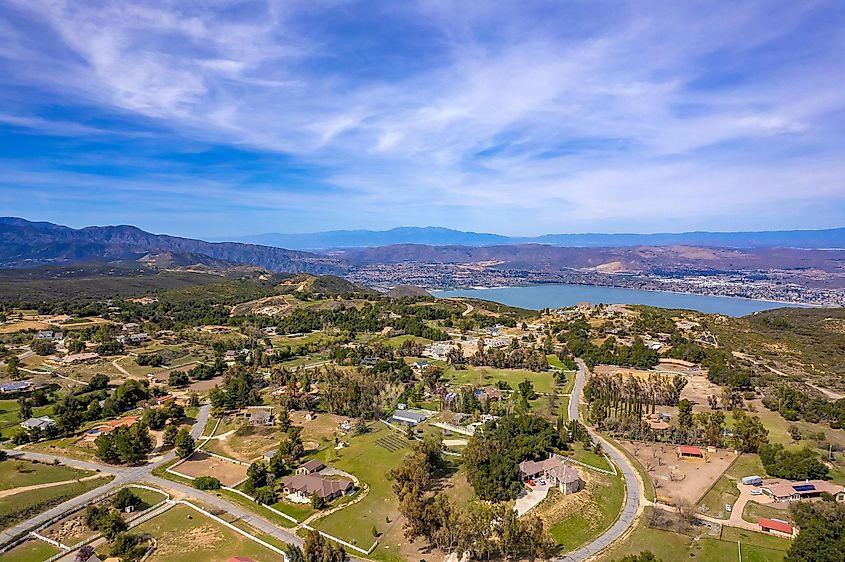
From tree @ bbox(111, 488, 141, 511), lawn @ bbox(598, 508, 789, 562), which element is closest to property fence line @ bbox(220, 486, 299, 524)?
tree @ bbox(111, 488, 141, 511)

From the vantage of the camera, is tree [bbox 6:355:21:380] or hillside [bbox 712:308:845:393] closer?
hillside [bbox 712:308:845:393]

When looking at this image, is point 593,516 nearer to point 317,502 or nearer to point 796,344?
point 317,502

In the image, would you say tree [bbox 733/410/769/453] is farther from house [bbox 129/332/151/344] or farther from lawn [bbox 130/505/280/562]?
house [bbox 129/332/151/344]

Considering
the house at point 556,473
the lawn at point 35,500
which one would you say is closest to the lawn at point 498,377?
the house at point 556,473

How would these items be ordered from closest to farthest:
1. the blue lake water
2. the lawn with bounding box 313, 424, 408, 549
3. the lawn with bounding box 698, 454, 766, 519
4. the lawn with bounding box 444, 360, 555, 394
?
1. the lawn with bounding box 313, 424, 408, 549
2. the lawn with bounding box 698, 454, 766, 519
3. the lawn with bounding box 444, 360, 555, 394
4. the blue lake water

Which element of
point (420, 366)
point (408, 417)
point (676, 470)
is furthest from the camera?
point (420, 366)

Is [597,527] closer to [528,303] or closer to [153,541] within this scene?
[153,541]

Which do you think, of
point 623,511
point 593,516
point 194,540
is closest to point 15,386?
point 194,540
